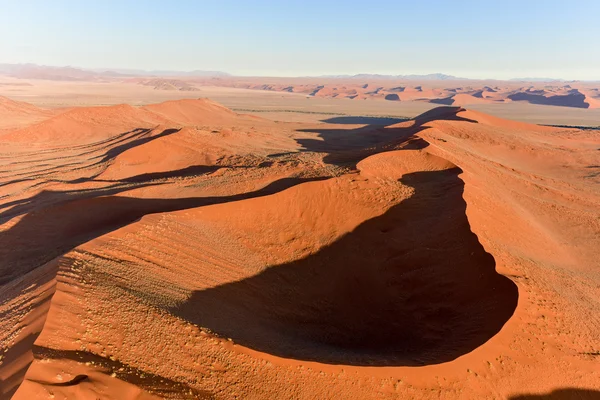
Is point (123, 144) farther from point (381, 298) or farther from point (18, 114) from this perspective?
point (381, 298)

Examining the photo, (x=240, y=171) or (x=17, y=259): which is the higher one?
(x=240, y=171)

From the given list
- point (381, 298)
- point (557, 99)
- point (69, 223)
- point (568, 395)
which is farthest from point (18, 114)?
point (557, 99)

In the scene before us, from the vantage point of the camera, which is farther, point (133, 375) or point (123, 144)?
point (123, 144)

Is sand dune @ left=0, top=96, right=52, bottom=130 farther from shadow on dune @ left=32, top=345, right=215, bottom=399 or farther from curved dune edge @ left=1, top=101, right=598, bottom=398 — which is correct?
shadow on dune @ left=32, top=345, right=215, bottom=399

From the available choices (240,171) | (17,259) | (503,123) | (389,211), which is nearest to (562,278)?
(389,211)

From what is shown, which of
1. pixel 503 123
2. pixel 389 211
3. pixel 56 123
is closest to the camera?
pixel 389 211

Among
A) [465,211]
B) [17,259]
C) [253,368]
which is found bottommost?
[17,259]

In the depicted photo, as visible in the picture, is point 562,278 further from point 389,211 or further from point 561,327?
point 389,211
